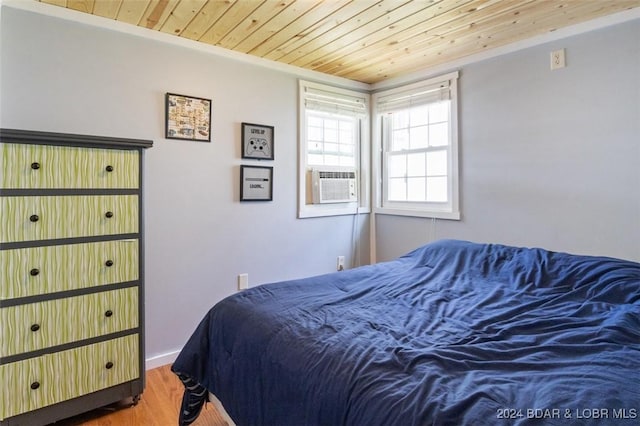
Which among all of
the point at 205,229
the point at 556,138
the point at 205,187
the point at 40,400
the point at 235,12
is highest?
the point at 235,12

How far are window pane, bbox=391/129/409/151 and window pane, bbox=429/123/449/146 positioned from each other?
285 millimetres

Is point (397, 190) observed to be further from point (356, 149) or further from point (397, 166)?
point (356, 149)

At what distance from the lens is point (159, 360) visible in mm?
2555

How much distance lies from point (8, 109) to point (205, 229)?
52.7 inches

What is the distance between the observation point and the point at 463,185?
3.08 metres

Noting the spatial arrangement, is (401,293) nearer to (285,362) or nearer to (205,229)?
(285,362)

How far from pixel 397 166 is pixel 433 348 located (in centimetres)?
269

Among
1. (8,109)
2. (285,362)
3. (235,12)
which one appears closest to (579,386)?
(285,362)

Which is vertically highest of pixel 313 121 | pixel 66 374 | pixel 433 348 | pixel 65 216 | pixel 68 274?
pixel 313 121

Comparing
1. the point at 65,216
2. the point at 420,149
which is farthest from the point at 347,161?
the point at 65,216

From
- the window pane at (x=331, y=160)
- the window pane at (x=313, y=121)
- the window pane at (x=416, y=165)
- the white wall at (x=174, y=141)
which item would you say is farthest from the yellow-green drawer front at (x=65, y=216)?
the window pane at (x=416, y=165)

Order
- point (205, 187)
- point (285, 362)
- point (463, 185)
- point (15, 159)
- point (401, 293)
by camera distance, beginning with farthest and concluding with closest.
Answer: point (463, 185) → point (205, 187) → point (401, 293) → point (15, 159) → point (285, 362)

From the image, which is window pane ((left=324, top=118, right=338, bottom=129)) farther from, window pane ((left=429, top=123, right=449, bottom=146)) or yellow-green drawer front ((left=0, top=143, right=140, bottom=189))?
yellow-green drawer front ((left=0, top=143, right=140, bottom=189))

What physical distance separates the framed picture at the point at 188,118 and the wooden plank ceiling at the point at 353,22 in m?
0.44
